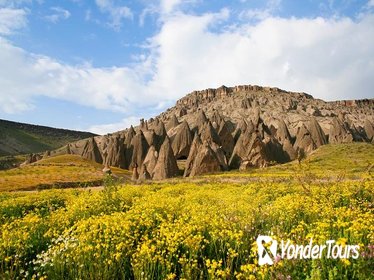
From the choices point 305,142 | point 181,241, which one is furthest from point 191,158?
point 181,241

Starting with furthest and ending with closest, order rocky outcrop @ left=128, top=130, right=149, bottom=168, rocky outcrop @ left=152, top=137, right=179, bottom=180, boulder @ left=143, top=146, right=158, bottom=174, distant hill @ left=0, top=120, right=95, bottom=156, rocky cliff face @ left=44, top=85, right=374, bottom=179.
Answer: distant hill @ left=0, top=120, right=95, bottom=156
rocky outcrop @ left=128, top=130, right=149, bottom=168
boulder @ left=143, top=146, right=158, bottom=174
rocky cliff face @ left=44, top=85, right=374, bottom=179
rocky outcrop @ left=152, top=137, right=179, bottom=180

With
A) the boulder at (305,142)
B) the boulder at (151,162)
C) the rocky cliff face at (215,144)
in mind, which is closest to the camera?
the rocky cliff face at (215,144)

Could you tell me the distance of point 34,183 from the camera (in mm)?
37281

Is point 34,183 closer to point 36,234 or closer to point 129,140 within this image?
point 36,234

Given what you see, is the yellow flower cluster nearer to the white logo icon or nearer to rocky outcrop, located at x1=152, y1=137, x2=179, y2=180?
the white logo icon

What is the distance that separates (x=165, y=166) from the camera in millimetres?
50844

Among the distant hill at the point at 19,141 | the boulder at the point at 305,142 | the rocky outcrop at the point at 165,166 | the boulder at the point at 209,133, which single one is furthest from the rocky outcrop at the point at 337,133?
the distant hill at the point at 19,141

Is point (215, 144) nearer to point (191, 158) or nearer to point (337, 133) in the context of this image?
point (191, 158)

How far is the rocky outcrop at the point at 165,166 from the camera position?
50219mm

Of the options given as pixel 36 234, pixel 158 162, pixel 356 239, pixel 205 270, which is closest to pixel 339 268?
pixel 356 239

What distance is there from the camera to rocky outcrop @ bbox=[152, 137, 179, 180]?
5022 cm

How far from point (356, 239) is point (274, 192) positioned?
1173 cm

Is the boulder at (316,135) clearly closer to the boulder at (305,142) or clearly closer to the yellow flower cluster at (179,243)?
the boulder at (305,142)

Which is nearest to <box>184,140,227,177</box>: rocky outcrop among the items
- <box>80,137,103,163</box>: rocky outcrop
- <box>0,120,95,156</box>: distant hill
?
<box>80,137,103,163</box>: rocky outcrop
